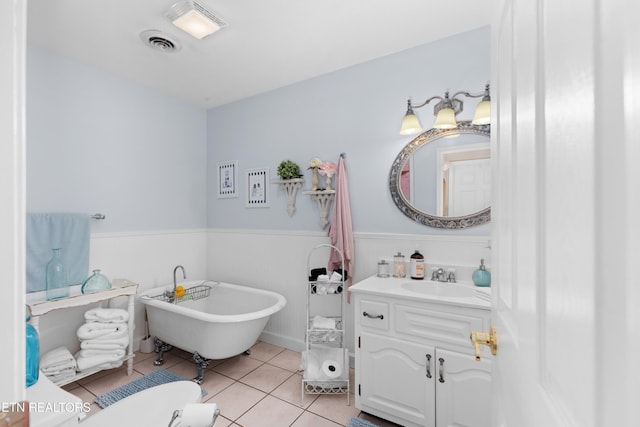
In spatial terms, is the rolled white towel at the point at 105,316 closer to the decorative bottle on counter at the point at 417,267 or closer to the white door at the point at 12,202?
the white door at the point at 12,202

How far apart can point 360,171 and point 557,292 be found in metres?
2.16

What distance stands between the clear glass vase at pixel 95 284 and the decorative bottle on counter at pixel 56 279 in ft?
0.37

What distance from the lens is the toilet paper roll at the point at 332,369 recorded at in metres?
2.15

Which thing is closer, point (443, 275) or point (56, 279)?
point (443, 275)

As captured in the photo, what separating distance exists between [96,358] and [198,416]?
80.2 inches

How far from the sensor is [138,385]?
7.57 ft

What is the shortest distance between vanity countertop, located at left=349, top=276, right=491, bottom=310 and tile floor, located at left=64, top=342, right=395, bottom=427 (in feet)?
2.79

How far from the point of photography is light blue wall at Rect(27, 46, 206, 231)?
7.66ft

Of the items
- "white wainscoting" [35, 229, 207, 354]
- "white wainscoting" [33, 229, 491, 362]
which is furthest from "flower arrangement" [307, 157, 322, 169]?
"white wainscoting" [35, 229, 207, 354]

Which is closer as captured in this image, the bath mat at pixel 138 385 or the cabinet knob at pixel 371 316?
the cabinet knob at pixel 371 316

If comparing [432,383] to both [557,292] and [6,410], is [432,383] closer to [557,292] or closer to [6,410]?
[557,292]

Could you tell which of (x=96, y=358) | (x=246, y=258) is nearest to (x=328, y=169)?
(x=246, y=258)

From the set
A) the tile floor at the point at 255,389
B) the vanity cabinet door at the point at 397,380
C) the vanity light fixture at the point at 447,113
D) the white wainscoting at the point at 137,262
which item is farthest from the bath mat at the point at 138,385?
the vanity light fixture at the point at 447,113

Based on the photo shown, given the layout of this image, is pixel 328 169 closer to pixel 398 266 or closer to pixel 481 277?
pixel 398 266
